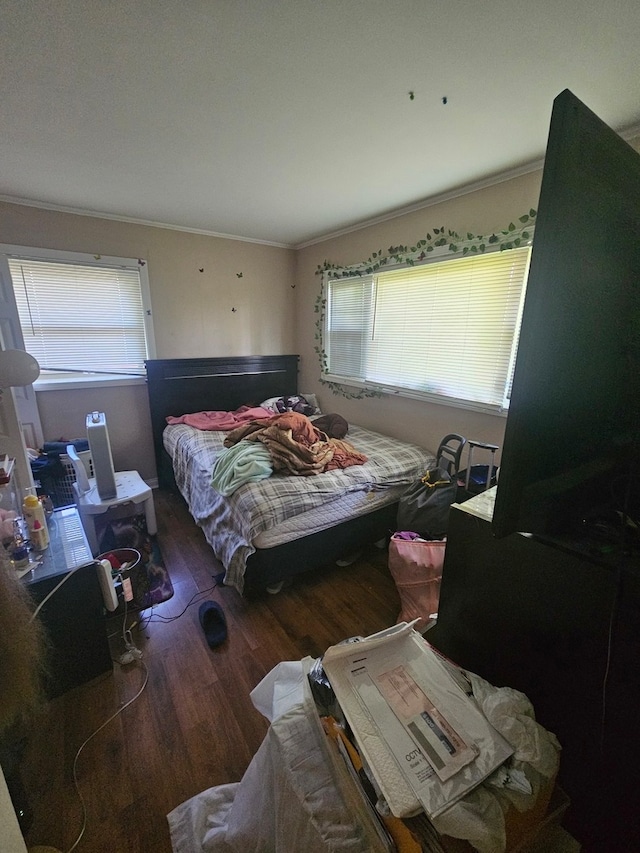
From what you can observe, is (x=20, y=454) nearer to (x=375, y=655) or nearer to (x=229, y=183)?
(x=375, y=655)

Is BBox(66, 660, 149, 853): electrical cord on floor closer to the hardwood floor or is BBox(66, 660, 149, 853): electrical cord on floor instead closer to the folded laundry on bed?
the hardwood floor

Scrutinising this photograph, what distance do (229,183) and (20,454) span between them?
1.96 metres

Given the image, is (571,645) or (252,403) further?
(252,403)

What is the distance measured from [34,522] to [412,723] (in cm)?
153

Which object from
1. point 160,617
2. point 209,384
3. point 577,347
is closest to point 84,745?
point 160,617

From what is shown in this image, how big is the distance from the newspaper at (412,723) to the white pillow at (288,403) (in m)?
2.55

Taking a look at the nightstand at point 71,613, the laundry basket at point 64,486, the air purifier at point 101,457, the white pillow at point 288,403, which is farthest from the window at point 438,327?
the laundry basket at point 64,486

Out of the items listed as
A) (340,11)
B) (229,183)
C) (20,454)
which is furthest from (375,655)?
(229,183)

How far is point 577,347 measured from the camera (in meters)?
0.66

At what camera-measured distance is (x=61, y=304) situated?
8.96 ft

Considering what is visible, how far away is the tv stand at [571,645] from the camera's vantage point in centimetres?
72

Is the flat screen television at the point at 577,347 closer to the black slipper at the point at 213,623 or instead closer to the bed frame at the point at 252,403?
the bed frame at the point at 252,403

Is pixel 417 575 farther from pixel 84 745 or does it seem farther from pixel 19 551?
pixel 19 551

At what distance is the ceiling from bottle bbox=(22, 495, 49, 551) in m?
1.60
